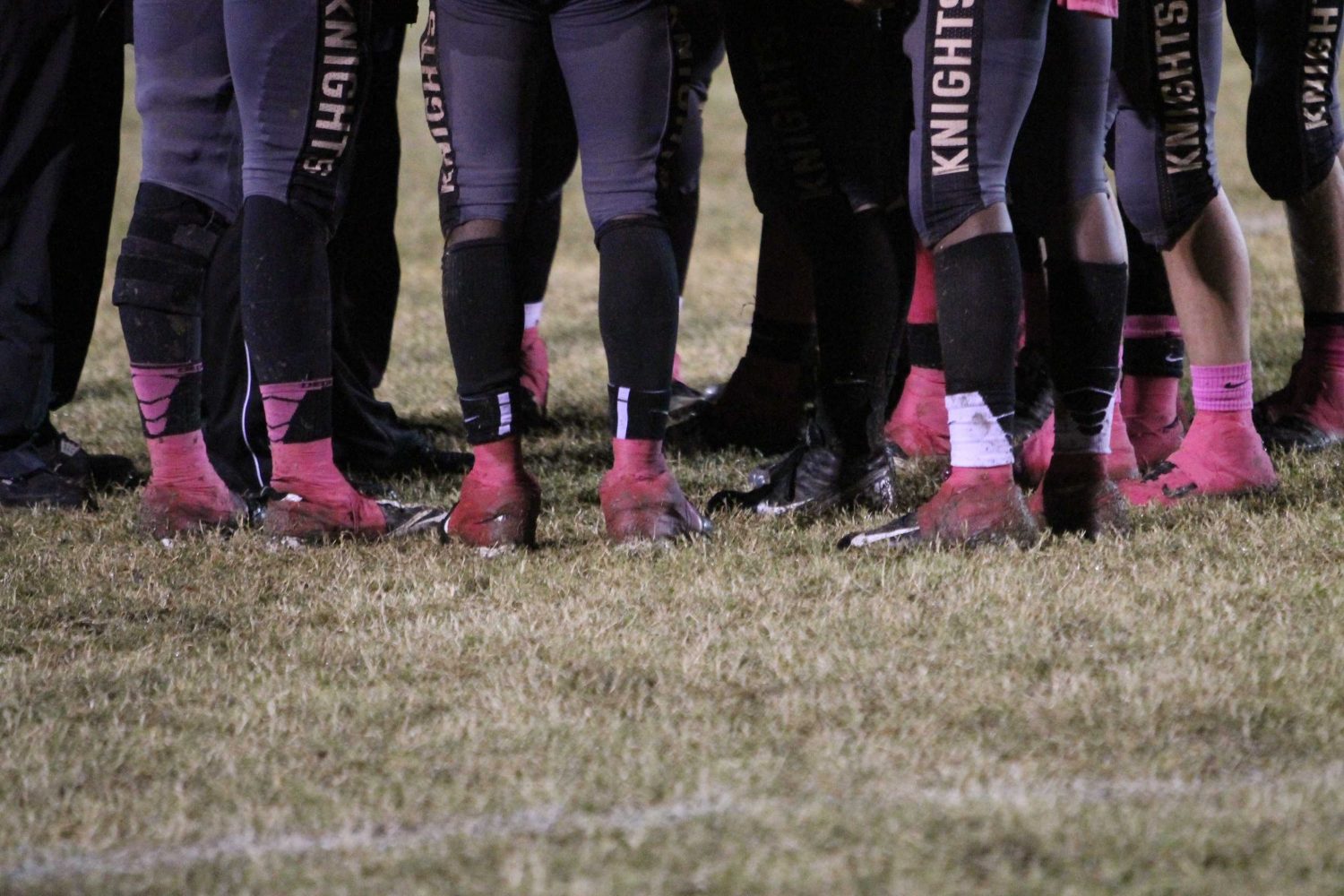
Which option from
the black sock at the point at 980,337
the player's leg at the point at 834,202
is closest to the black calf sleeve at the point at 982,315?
the black sock at the point at 980,337

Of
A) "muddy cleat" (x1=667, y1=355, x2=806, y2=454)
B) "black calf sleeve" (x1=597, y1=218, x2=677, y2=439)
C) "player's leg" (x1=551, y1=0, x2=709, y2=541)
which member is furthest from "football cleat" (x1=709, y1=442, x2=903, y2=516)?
"muddy cleat" (x1=667, y1=355, x2=806, y2=454)

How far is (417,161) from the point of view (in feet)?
40.2

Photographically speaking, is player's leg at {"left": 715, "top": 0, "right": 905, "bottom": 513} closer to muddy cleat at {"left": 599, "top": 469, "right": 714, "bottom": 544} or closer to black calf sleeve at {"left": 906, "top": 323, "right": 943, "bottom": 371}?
muddy cleat at {"left": 599, "top": 469, "right": 714, "bottom": 544}

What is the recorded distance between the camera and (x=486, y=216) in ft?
11.1

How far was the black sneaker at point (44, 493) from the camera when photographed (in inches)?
162

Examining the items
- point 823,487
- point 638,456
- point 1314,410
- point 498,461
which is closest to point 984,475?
point 823,487

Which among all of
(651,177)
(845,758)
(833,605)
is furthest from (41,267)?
(845,758)

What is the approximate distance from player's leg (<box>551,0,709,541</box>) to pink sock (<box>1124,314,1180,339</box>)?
4.30 feet

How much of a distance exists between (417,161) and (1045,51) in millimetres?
9443

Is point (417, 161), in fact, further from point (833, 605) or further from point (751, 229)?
point (833, 605)

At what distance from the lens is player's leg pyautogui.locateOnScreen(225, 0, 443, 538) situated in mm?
3373

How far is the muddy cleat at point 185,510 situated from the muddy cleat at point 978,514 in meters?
1.54

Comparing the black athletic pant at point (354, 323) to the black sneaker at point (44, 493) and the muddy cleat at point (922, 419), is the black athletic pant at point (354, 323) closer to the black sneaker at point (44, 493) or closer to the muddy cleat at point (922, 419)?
the black sneaker at point (44, 493)

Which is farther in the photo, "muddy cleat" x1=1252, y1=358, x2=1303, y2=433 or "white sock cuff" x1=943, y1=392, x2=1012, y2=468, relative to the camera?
"muddy cleat" x1=1252, y1=358, x2=1303, y2=433
